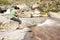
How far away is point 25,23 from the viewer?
1656cm

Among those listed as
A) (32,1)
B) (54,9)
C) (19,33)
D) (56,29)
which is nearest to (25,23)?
(56,29)

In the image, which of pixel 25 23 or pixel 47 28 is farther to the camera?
pixel 25 23

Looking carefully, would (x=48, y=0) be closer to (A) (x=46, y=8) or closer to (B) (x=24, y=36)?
(A) (x=46, y=8)

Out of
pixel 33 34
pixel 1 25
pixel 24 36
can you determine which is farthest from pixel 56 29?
pixel 1 25

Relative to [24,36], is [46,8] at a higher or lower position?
lower

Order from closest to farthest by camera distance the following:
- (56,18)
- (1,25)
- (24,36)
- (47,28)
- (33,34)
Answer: (24,36), (33,34), (47,28), (1,25), (56,18)

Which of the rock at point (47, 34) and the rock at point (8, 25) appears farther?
the rock at point (8, 25)

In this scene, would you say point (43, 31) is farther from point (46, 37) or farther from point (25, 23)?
point (25, 23)

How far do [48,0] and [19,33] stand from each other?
18.3 metres

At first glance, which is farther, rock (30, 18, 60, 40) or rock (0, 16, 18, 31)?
rock (0, 16, 18, 31)

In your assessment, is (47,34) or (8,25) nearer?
(47,34)

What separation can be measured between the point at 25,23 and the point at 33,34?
4.13m

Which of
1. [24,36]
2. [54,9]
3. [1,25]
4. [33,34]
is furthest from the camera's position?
[54,9]

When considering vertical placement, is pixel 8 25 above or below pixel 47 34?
below
